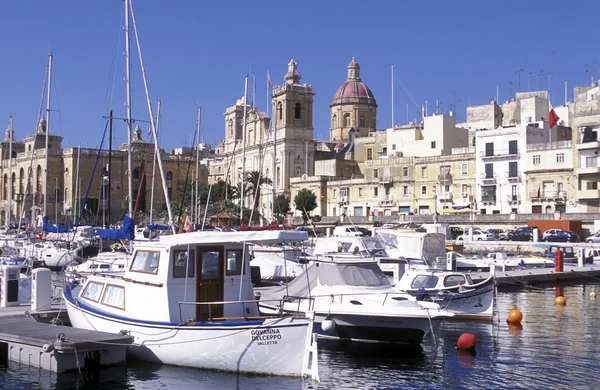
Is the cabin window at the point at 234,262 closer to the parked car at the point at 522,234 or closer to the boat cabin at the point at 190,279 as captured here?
the boat cabin at the point at 190,279

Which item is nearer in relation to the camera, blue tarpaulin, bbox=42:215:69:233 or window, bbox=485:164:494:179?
blue tarpaulin, bbox=42:215:69:233

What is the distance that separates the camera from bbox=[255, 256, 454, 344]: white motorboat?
18344 mm

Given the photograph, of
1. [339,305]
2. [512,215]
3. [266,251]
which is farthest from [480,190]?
[339,305]

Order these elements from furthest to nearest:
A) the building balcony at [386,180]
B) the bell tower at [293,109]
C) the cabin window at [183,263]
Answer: the bell tower at [293,109], the building balcony at [386,180], the cabin window at [183,263]

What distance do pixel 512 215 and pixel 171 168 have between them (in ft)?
154

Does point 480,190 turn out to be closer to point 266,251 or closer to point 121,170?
point 266,251

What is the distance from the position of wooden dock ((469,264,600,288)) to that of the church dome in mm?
63324

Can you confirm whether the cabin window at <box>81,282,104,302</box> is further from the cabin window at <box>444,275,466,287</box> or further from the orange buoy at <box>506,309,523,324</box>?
the orange buoy at <box>506,309,523,324</box>

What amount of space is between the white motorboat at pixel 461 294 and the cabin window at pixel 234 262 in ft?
24.4

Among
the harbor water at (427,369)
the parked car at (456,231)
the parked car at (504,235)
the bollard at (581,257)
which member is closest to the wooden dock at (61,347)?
the harbor water at (427,369)

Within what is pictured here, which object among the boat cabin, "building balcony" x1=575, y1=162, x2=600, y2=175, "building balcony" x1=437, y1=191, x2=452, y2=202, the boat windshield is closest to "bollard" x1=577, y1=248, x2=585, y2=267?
"building balcony" x1=575, y1=162, x2=600, y2=175

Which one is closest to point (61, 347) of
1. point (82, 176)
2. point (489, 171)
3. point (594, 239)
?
point (594, 239)

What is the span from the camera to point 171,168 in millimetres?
92375

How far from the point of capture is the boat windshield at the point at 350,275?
19844 mm
